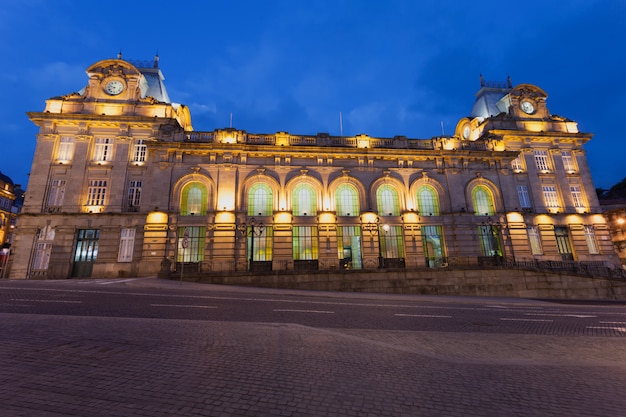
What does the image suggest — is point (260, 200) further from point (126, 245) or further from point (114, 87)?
point (114, 87)

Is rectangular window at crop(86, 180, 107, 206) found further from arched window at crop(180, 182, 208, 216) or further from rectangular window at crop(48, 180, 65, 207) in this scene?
arched window at crop(180, 182, 208, 216)

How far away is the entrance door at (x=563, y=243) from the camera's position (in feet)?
106

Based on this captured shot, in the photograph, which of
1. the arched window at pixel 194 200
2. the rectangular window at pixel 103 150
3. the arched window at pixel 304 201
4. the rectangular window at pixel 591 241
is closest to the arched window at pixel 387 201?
the arched window at pixel 304 201

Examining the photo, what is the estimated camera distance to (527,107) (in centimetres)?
3794

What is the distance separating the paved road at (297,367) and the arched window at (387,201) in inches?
835

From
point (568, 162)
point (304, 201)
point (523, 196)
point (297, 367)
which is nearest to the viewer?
point (297, 367)

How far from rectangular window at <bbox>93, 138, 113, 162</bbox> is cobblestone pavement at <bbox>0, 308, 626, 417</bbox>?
2642 centimetres

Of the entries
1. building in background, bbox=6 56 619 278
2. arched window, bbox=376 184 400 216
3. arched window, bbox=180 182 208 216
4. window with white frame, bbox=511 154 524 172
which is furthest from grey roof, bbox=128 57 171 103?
window with white frame, bbox=511 154 524 172

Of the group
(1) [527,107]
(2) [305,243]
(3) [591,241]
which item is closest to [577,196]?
(3) [591,241]

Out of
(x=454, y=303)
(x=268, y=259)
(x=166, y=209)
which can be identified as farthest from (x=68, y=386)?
(x=166, y=209)

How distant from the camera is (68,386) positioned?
4234mm

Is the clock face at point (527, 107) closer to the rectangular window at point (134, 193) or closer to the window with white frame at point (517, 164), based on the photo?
the window with white frame at point (517, 164)

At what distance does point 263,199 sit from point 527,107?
118 ft

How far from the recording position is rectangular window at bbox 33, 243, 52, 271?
26.5 metres
